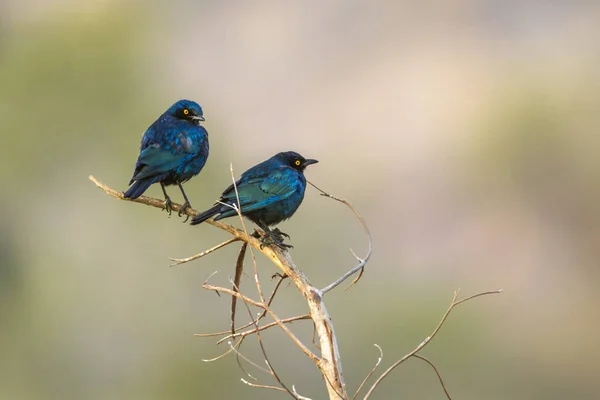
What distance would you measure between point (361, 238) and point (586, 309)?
1210 cm

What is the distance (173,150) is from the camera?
672 cm

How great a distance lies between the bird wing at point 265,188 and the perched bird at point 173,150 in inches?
22.6

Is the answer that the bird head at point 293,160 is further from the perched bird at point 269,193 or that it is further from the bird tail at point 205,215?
the bird tail at point 205,215

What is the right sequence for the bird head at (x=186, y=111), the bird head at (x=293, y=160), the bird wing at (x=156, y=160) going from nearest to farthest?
1. the bird wing at (x=156, y=160)
2. the bird head at (x=293, y=160)
3. the bird head at (x=186, y=111)

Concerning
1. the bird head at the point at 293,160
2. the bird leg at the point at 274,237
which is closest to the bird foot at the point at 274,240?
the bird leg at the point at 274,237

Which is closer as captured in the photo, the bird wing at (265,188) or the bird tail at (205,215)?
the bird tail at (205,215)

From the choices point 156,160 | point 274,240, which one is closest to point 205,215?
point 274,240

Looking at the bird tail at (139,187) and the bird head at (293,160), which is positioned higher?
the bird tail at (139,187)

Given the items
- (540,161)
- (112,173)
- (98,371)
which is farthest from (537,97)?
(98,371)

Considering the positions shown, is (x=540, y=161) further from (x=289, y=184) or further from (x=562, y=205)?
(x=289, y=184)

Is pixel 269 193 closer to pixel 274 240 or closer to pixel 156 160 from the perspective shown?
pixel 274 240

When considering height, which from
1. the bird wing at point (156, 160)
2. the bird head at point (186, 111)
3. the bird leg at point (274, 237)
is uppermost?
the bird head at point (186, 111)

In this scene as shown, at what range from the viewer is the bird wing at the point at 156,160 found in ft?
21.1

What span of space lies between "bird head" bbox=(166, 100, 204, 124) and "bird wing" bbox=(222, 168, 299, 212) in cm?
139
